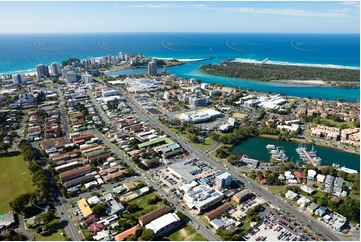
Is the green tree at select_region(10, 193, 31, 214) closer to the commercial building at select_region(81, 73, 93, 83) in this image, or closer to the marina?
the marina

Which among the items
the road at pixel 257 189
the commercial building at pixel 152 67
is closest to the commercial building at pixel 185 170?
the road at pixel 257 189

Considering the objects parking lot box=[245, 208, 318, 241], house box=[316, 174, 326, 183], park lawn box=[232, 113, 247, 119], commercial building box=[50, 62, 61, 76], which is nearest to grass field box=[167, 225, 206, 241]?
parking lot box=[245, 208, 318, 241]

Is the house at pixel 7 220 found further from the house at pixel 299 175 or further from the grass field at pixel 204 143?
the house at pixel 299 175

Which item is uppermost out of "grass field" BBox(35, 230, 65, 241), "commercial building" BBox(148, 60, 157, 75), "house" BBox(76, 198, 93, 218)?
"commercial building" BBox(148, 60, 157, 75)

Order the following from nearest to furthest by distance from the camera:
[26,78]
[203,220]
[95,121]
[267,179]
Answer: [203,220], [267,179], [95,121], [26,78]

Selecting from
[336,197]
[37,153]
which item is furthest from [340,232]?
[37,153]

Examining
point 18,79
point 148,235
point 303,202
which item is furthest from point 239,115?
point 18,79

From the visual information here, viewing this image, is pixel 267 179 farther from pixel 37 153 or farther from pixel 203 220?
pixel 37 153
